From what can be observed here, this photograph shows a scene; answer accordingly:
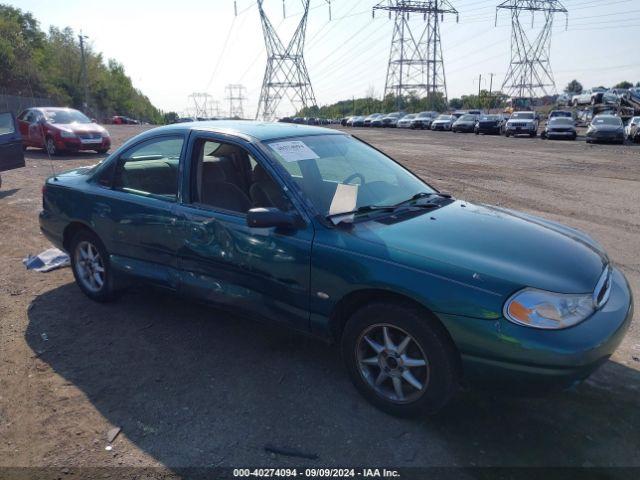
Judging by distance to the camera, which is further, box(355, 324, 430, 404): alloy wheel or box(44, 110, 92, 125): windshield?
box(44, 110, 92, 125): windshield

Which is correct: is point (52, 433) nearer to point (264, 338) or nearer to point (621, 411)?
point (264, 338)

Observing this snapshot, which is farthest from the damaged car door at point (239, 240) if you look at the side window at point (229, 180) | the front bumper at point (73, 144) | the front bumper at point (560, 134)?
the front bumper at point (560, 134)

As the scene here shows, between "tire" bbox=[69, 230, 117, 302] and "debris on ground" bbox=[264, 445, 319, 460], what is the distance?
247 cm

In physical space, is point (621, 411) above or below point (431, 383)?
below

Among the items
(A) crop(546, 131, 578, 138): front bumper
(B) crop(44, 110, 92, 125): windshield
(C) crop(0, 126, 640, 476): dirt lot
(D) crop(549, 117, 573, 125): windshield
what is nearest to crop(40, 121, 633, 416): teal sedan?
(C) crop(0, 126, 640, 476): dirt lot

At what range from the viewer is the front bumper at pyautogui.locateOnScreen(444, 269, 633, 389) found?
8.50 ft

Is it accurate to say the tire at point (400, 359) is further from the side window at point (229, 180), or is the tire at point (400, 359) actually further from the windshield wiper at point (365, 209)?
the side window at point (229, 180)

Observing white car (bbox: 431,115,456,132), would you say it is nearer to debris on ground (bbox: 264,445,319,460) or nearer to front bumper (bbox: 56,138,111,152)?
front bumper (bbox: 56,138,111,152)

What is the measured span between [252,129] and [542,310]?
7.99ft

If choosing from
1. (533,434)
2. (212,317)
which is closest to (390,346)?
(533,434)

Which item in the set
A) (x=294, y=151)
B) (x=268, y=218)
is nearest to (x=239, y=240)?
(x=268, y=218)

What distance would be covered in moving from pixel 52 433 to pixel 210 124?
2.45 metres

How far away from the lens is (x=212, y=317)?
177 inches

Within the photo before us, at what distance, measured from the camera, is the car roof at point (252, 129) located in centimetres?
384
